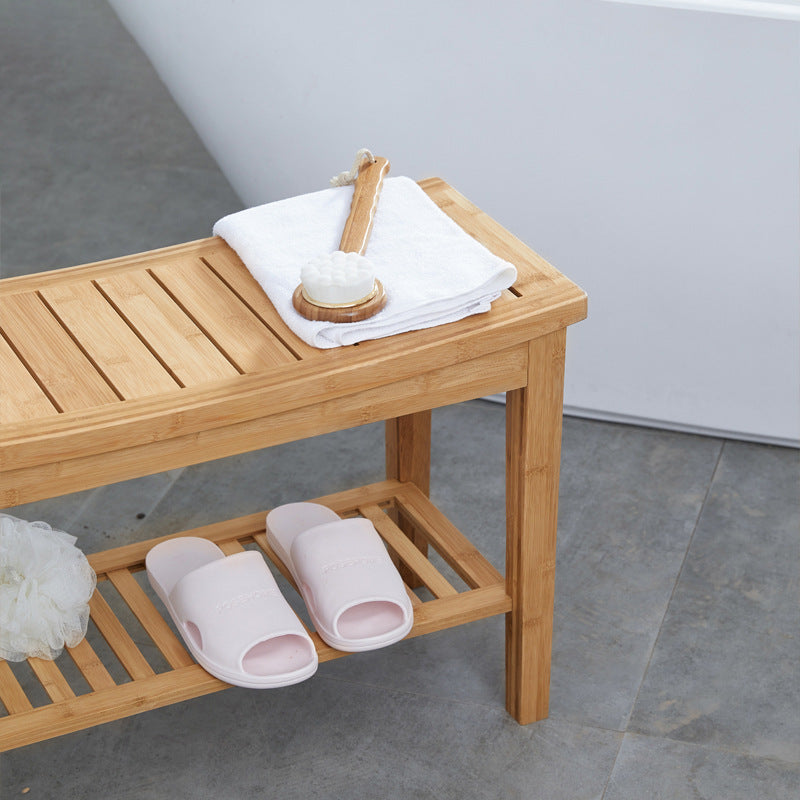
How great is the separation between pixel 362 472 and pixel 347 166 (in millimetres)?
499

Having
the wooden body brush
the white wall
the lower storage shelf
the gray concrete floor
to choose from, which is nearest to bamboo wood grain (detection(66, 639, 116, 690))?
the lower storage shelf

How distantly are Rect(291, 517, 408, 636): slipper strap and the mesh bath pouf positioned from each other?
0.83 feet

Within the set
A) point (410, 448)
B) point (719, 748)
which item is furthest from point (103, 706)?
point (719, 748)

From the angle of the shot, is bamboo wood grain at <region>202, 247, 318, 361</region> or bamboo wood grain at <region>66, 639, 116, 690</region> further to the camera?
bamboo wood grain at <region>66, 639, 116, 690</region>

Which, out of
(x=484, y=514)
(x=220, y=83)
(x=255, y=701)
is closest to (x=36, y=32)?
(x=220, y=83)

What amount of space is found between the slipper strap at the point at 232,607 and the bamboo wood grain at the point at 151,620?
1.2 inches

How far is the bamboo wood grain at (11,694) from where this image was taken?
4.16 feet

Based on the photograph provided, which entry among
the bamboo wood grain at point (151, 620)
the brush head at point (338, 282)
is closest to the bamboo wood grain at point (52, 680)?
the bamboo wood grain at point (151, 620)

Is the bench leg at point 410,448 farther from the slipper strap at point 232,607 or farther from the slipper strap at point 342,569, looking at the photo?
the slipper strap at point 232,607

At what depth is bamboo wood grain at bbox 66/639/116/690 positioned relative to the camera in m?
1.29

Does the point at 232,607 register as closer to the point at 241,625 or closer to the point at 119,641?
the point at 241,625

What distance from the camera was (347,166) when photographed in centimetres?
195

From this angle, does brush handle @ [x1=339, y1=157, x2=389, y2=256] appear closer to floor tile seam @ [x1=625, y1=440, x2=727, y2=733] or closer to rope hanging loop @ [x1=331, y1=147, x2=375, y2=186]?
rope hanging loop @ [x1=331, y1=147, x2=375, y2=186]

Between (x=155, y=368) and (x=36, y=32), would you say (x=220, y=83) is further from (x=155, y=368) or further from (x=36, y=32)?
(x=36, y=32)
